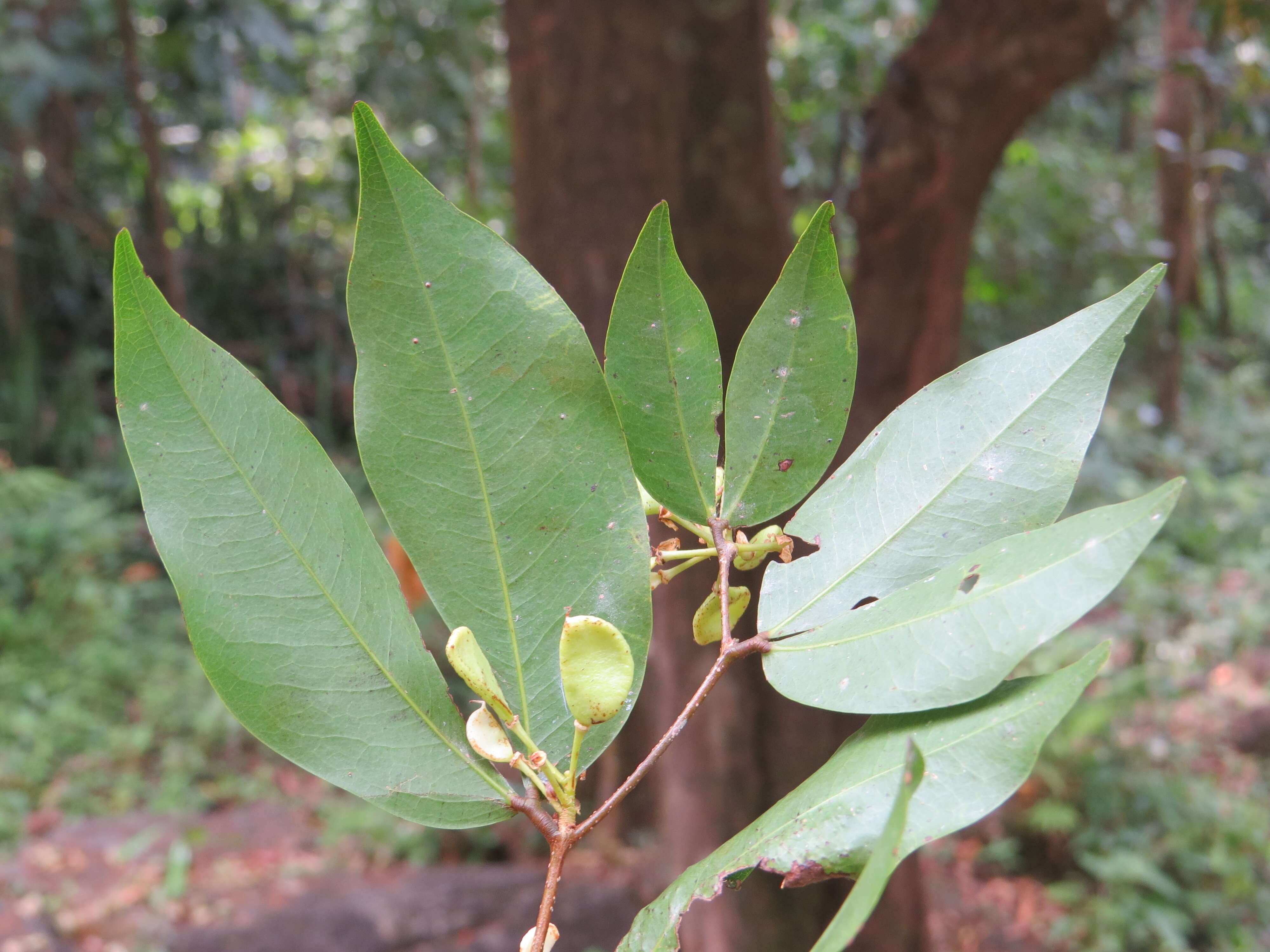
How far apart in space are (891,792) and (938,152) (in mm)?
1450

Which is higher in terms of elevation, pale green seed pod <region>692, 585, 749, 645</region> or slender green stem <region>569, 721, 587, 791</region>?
pale green seed pod <region>692, 585, 749, 645</region>

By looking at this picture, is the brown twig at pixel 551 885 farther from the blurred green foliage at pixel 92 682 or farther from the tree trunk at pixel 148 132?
the tree trunk at pixel 148 132

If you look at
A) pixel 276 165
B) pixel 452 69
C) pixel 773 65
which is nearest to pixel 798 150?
pixel 773 65

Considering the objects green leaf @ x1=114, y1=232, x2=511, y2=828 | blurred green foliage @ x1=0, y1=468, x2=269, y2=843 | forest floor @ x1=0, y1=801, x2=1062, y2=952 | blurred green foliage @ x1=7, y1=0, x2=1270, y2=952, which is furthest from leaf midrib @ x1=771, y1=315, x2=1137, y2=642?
blurred green foliage @ x1=0, y1=468, x2=269, y2=843

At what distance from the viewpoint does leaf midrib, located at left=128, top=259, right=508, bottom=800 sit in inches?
9.5

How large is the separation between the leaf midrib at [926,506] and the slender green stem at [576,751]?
6cm

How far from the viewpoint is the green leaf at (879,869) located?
17cm

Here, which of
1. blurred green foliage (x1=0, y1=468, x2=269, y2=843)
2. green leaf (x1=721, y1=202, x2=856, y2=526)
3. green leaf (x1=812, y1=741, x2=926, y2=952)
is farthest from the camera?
blurred green foliage (x1=0, y1=468, x2=269, y2=843)

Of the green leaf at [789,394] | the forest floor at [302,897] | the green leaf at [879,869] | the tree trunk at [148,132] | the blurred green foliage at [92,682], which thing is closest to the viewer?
the green leaf at [879,869]

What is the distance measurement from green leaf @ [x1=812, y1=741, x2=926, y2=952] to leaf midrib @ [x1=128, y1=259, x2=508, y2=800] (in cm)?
12

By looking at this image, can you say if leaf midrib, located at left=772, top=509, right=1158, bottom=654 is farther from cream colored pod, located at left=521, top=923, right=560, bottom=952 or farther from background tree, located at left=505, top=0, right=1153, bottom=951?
background tree, located at left=505, top=0, right=1153, bottom=951

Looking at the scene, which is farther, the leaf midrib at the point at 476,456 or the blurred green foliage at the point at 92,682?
the blurred green foliage at the point at 92,682

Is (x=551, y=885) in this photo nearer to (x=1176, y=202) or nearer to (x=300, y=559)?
(x=300, y=559)

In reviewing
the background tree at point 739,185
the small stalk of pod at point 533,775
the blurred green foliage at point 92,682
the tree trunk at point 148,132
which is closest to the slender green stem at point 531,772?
the small stalk of pod at point 533,775
